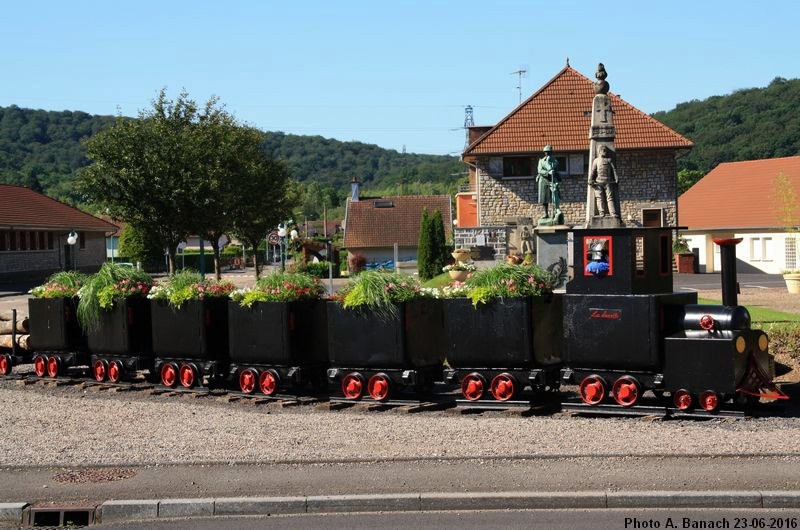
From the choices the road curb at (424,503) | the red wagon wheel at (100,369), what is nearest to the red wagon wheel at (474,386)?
the road curb at (424,503)

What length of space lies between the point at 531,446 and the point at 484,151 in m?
37.1

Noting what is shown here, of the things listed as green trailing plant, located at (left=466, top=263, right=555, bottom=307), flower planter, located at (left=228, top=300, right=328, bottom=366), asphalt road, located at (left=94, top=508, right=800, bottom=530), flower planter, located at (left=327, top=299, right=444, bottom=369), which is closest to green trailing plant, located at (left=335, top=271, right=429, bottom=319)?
flower planter, located at (left=327, top=299, right=444, bottom=369)

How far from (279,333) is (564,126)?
34.4 m

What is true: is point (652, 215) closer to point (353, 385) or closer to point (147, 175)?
point (147, 175)

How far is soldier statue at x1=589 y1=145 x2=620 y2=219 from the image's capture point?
2464 cm

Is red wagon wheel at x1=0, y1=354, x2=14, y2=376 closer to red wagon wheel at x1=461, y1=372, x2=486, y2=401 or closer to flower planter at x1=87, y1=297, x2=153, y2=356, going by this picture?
flower planter at x1=87, y1=297, x2=153, y2=356

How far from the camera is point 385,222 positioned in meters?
78.5

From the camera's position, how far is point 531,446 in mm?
11328

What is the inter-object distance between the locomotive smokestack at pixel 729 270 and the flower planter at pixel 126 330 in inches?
397

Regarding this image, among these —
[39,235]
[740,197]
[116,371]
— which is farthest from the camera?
[39,235]

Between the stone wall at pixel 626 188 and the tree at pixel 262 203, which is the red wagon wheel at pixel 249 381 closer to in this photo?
the stone wall at pixel 626 188

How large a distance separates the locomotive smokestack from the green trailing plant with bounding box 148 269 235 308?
8.14m

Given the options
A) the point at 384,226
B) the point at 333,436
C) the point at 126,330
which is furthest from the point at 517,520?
the point at 384,226

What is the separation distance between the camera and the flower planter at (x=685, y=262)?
46.0 meters
